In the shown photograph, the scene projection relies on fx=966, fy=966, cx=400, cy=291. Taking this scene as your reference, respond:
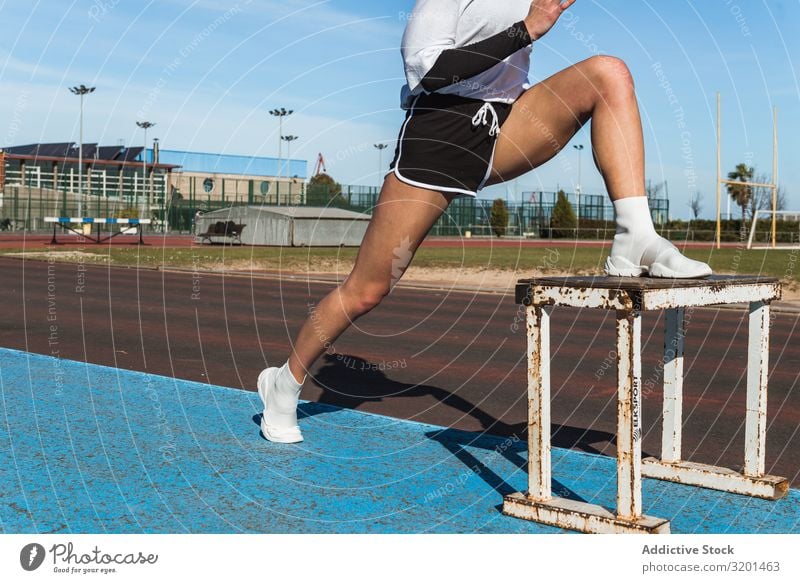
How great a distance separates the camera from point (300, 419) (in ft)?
16.2

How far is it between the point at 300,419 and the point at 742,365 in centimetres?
460

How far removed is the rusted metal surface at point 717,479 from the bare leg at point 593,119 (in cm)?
122

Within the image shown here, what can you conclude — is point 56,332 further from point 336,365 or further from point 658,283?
point 658,283

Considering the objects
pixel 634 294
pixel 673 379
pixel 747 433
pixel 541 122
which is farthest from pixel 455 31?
pixel 747 433

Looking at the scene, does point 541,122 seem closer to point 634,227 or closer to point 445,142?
point 445,142

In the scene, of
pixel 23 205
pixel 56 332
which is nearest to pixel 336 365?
pixel 56 332

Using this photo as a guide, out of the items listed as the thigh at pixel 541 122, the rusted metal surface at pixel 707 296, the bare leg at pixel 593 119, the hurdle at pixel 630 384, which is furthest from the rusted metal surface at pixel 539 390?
the thigh at pixel 541 122

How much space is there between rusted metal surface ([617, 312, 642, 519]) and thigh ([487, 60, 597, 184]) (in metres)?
0.89

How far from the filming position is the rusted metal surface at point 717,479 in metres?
3.64
